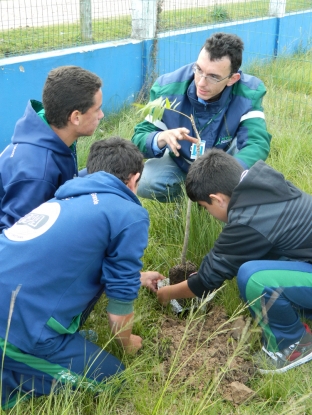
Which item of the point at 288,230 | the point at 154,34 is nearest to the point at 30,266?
the point at 288,230

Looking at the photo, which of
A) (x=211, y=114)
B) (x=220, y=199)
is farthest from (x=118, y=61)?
(x=220, y=199)

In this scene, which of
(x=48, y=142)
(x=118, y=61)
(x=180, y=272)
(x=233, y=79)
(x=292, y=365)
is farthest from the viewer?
(x=118, y=61)

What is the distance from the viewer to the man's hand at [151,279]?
3033 mm

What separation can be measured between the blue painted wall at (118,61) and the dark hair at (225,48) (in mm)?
2435

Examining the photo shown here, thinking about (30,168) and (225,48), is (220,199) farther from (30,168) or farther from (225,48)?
(225,48)

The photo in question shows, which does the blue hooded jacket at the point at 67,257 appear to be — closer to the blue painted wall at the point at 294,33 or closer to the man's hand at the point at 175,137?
the man's hand at the point at 175,137

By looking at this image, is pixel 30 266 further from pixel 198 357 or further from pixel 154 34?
pixel 154 34

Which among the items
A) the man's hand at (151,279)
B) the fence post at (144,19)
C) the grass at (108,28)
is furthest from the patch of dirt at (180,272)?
the fence post at (144,19)

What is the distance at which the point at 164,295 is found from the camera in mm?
2887

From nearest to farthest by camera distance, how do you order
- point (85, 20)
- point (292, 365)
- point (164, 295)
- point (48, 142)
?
point (292, 365)
point (48, 142)
point (164, 295)
point (85, 20)

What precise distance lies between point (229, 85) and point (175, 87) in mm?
378

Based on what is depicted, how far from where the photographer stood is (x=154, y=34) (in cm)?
659

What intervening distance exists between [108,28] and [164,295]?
4528mm

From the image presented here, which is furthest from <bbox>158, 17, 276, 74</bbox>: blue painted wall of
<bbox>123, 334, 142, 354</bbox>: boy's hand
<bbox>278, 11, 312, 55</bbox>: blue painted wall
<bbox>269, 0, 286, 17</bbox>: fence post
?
<bbox>123, 334, 142, 354</bbox>: boy's hand
